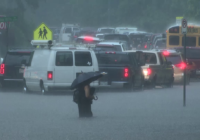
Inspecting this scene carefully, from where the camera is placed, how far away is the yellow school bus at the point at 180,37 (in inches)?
1428

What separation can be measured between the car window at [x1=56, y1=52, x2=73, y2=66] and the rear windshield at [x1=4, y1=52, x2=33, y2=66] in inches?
63.3

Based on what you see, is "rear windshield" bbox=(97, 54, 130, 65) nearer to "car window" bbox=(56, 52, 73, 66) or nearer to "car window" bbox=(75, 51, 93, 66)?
"car window" bbox=(75, 51, 93, 66)

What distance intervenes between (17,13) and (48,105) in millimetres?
32210

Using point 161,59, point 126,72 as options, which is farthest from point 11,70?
point 161,59

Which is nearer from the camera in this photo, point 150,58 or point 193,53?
point 150,58

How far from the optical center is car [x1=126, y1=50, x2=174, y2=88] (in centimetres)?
2584

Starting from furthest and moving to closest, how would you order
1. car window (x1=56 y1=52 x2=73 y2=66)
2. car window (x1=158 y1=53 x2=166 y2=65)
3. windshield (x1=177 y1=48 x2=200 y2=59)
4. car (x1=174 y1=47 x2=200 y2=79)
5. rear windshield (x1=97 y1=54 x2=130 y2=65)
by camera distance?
windshield (x1=177 y1=48 x2=200 y2=59), car (x1=174 y1=47 x2=200 y2=79), car window (x1=158 y1=53 x2=166 y2=65), rear windshield (x1=97 y1=54 x2=130 y2=65), car window (x1=56 y1=52 x2=73 y2=66)

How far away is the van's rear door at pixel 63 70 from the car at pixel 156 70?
192 inches

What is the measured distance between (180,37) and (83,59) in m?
16.2

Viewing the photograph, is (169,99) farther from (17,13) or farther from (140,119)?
(17,13)

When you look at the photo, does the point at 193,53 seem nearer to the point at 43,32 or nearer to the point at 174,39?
the point at 174,39

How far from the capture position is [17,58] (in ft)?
77.8

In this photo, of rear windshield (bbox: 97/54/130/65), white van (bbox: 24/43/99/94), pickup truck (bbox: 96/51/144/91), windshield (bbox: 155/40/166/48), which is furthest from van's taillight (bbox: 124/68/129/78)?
windshield (bbox: 155/40/166/48)

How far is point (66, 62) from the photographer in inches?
864
